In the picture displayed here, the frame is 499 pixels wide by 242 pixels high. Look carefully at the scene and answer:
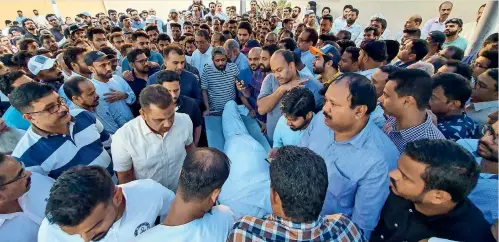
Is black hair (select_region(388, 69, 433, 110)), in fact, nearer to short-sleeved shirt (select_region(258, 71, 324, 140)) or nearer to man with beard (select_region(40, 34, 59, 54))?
short-sleeved shirt (select_region(258, 71, 324, 140))

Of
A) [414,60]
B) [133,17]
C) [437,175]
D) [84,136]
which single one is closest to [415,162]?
[437,175]

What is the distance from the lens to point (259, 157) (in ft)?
8.32

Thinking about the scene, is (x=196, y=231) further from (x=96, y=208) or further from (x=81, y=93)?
(x=81, y=93)

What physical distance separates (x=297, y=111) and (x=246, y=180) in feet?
2.21

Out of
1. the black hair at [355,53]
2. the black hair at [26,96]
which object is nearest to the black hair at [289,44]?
the black hair at [355,53]

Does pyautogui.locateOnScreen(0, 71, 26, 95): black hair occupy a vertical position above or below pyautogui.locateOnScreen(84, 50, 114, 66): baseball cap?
below

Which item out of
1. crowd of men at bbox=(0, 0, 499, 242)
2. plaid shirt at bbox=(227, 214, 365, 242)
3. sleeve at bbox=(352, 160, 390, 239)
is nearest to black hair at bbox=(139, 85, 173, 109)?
crowd of men at bbox=(0, 0, 499, 242)

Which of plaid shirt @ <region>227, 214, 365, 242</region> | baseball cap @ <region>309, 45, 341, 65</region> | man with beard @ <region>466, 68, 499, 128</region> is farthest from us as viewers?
baseball cap @ <region>309, 45, 341, 65</region>

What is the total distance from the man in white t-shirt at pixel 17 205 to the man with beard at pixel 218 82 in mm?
2371

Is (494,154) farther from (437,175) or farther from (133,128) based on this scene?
(133,128)

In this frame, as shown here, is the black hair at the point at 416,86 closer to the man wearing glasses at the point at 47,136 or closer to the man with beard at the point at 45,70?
the man wearing glasses at the point at 47,136

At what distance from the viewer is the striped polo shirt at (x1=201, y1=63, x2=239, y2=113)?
146 inches

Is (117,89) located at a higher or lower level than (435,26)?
lower

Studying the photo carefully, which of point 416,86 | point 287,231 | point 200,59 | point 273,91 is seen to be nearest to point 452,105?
point 416,86
